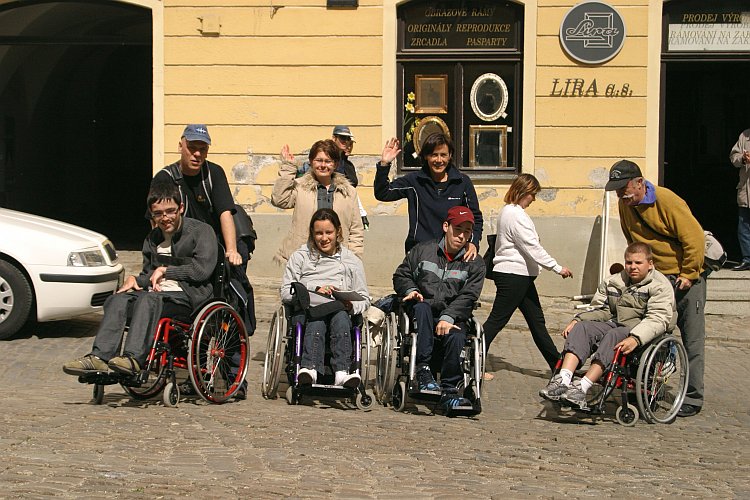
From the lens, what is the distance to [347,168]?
33.1 ft

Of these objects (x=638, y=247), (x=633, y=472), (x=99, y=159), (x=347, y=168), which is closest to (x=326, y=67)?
(x=347, y=168)

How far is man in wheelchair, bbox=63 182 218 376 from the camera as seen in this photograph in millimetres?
7465

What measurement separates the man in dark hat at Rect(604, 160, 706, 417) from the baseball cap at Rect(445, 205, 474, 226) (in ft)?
2.96

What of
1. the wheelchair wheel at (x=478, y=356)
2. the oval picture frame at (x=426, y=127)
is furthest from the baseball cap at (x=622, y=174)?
the oval picture frame at (x=426, y=127)

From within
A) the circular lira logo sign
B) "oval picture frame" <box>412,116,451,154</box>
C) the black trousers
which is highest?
the circular lira logo sign

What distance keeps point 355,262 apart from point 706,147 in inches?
422

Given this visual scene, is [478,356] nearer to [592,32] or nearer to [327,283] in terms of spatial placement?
[327,283]

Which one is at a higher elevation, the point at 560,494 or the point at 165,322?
the point at 165,322

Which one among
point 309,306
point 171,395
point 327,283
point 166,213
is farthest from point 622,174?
point 171,395

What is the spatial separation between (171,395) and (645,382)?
2.88 metres

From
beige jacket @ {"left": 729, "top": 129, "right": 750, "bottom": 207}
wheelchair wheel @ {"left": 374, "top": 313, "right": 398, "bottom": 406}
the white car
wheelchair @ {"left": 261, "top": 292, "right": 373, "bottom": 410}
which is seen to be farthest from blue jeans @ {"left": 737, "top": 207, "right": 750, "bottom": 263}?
the white car

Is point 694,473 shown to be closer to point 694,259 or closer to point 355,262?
point 694,259

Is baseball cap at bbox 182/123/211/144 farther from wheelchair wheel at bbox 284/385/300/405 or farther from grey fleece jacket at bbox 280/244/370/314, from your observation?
wheelchair wheel at bbox 284/385/300/405

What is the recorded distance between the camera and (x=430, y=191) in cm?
877
